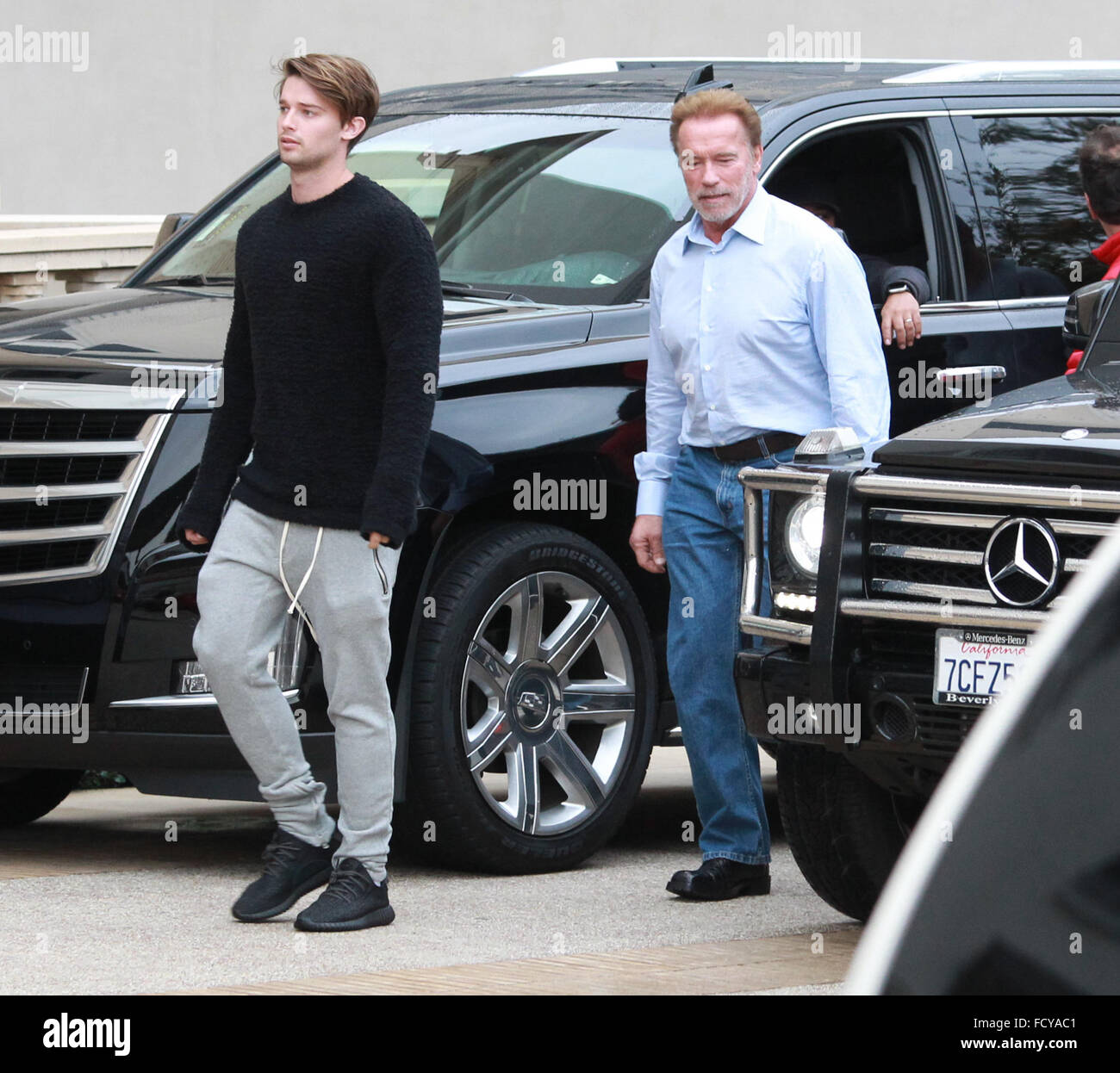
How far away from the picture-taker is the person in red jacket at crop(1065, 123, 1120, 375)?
6.68 metres

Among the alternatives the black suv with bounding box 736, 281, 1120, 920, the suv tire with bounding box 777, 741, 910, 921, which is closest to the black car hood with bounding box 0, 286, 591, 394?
the black suv with bounding box 736, 281, 1120, 920

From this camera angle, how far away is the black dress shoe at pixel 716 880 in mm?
5973

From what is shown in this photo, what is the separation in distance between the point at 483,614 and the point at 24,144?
1332 cm

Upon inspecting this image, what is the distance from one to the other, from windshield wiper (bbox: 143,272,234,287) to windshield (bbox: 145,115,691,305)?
22 millimetres

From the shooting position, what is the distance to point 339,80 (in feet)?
17.6

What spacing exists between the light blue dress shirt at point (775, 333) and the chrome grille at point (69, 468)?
1374mm

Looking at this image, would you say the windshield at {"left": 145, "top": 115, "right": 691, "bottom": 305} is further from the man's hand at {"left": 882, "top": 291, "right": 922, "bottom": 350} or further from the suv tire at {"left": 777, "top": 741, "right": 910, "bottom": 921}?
the suv tire at {"left": 777, "top": 741, "right": 910, "bottom": 921}

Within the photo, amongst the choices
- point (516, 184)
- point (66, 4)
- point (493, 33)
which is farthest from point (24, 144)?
point (516, 184)

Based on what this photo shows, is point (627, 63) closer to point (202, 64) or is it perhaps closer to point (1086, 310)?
point (1086, 310)

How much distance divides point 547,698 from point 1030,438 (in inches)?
82.7

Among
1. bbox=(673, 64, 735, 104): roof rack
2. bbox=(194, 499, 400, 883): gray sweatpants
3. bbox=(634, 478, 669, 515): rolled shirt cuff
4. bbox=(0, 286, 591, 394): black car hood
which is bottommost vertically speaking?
bbox=(194, 499, 400, 883): gray sweatpants

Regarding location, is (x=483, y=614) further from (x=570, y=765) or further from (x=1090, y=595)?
(x=1090, y=595)

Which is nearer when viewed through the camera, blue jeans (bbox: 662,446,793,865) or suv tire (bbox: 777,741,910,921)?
suv tire (bbox: 777,741,910,921)
